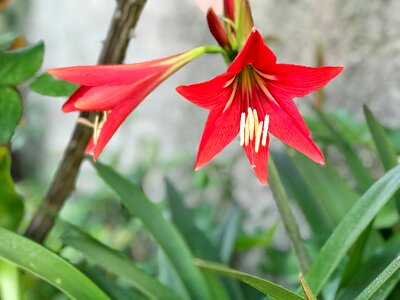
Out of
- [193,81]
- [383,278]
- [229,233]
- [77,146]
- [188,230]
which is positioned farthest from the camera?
[193,81]

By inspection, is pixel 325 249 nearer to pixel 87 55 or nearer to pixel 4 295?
pixel 4 295

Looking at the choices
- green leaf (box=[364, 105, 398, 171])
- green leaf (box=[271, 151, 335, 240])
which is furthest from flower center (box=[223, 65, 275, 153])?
green leaf (box=[271, 151, 335, 240])

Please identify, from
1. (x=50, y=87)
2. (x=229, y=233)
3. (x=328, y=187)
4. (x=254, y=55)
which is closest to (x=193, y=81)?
(x=229, y=233)

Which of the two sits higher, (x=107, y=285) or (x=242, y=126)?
(x=242, y=126)

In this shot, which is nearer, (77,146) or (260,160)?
(260,160)

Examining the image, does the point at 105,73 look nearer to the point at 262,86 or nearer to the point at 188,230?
the point at 262,86

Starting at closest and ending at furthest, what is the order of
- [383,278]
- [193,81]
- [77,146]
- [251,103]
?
[383,278] < [251,103] < [77,146] < [193,81]
